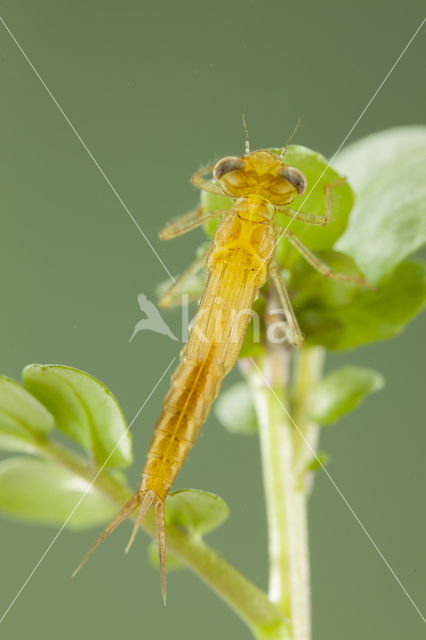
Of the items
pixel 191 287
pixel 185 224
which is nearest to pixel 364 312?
pixel 191 287

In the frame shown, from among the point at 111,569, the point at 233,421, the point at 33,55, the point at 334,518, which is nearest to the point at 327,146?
the point at 233,421

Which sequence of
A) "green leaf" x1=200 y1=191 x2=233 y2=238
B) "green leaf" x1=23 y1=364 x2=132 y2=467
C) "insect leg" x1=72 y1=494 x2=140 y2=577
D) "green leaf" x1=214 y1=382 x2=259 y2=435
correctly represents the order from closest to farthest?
"green leaf" x1=23 y1=364 x2=132 y2=467
"insect leg" x1=72 y1=494 x2=140 y2=577
"green leaf" x1=200 y1=191 x2=233 y2=238
"green leaf" x1=214 y1=382 x2=259 y2=435

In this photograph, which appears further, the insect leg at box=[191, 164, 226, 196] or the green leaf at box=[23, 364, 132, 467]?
the insect leg at box=[191, 164, 226, 196]

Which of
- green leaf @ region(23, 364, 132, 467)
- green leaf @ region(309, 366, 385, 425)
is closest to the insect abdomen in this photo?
green leaf @ region(23, 364, 132, 467)

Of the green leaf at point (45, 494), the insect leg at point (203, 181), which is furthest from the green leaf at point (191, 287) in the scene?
the green leaf at point (45, 494)

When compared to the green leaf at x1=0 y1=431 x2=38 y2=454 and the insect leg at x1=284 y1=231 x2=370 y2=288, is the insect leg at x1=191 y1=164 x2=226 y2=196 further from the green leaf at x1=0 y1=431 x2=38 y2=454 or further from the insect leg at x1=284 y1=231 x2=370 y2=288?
the green leaf at x1=0 y1=431 x2=38 y2=454

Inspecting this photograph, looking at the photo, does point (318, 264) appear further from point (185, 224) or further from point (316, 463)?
point (185, 224)

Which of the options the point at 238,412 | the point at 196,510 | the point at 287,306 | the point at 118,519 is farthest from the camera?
the point at 238,412
